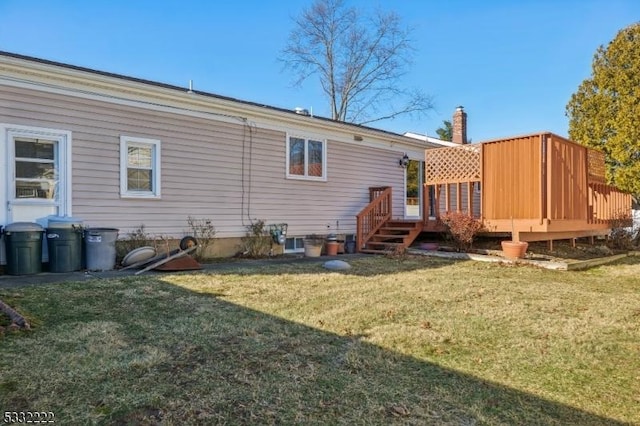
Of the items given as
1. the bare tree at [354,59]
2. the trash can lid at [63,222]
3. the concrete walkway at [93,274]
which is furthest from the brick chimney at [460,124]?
the trash can lid at [63,222]

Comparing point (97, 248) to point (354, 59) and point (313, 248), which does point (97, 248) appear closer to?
point (313, 248)

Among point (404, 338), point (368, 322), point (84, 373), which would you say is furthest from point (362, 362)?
point (84, 373)

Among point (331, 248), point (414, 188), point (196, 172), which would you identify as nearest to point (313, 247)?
point (331, 248)

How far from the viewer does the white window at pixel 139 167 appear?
802 cm

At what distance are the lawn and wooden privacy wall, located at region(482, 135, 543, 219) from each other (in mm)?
3433

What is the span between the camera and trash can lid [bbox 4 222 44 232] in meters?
6.42

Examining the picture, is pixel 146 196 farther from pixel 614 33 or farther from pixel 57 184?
pixel 614 33

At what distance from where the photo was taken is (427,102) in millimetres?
27047

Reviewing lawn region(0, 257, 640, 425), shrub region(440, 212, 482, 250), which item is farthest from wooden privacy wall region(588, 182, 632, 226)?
lawn region(0, 257, 640, 425)

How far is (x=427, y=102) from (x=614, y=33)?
11756 mm

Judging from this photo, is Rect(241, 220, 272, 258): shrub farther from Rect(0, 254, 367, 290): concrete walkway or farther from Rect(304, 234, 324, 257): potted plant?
Rect(304, 234, 324, 257): potted plant

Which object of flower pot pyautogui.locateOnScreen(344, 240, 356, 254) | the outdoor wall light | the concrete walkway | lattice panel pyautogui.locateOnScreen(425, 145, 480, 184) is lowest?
the concrete walkway

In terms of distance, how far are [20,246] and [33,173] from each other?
→ 1376 millimetres

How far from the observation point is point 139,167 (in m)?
8.30
